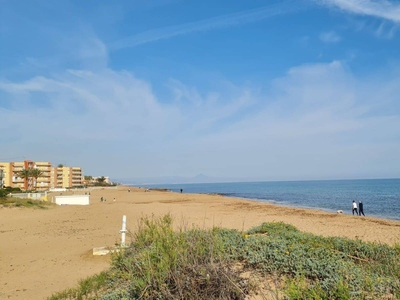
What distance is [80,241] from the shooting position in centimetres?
1300

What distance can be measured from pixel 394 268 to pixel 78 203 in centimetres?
3193

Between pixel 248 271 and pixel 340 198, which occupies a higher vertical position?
pixel 248 271

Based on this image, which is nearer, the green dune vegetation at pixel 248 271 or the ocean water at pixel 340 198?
the green dune vegetation at pixel 248 271

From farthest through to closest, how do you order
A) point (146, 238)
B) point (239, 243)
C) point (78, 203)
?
point (78, 203) → point (146, 238) → point (239, 243)

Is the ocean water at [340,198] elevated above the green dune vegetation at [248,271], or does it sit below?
below

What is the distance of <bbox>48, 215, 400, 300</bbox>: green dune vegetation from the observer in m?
3.59

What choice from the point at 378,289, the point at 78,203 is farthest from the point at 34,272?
the point at 78,203

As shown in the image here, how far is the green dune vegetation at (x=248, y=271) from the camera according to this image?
11.8 feet

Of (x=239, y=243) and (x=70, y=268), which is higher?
(x=239, y=243)

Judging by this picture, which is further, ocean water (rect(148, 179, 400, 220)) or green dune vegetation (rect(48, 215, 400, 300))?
ocean water (rect(148, 179, 400, 220))

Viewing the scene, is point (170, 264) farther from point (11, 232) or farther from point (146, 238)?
point (11, 232)

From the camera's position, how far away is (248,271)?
449 cm

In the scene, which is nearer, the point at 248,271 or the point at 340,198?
the point at 248,271

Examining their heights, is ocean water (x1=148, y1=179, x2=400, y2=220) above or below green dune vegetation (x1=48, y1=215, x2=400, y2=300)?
below
